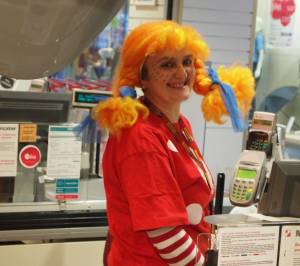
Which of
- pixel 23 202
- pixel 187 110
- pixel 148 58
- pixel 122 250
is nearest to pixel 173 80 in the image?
pixel 148 58

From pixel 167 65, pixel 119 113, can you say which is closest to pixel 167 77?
pixel 167 65

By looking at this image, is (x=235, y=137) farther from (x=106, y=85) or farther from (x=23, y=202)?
(x=23, y=202)

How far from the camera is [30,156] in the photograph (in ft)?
7.24

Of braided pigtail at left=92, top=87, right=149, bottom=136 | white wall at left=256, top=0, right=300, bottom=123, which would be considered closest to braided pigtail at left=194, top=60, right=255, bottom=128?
braided pigtail at left=92, top=87, right=149, bottom=136

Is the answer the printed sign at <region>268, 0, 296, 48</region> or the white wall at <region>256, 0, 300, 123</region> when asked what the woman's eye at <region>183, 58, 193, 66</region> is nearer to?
the white wall at <region>256, 0, 300, 123</region>

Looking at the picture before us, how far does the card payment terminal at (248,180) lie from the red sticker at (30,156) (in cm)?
126

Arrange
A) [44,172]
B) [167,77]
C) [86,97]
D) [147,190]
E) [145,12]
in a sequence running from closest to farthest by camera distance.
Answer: [147,190]
[167,77]
[86,97]
[44,172]
[145,12]

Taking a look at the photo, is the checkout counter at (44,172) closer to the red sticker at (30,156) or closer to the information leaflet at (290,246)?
the red sticker at (30,156)

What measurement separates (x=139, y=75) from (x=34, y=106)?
80cm

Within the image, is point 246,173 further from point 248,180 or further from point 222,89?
point 222,89

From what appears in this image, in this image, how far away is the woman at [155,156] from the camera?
138 centimetres

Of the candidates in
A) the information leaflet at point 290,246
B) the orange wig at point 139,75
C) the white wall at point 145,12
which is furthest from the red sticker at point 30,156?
the information leaflet at point 290,246

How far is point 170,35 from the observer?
149cm

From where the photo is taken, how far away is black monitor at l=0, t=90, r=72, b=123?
7.13 feet
